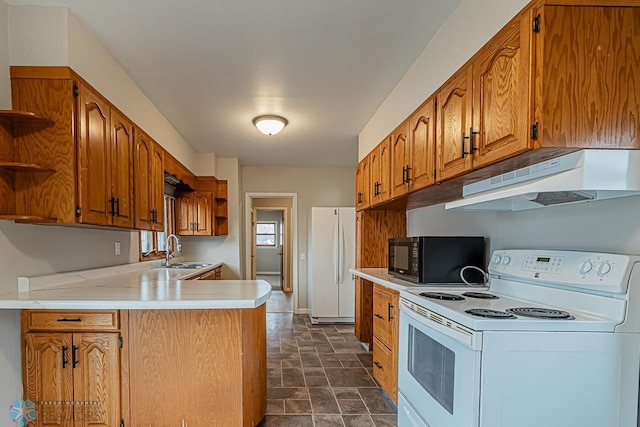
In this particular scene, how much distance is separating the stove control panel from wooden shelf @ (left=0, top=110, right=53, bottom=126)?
2.64 metres

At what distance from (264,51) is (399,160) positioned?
1.25 m

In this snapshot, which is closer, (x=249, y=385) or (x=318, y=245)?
(x=249, y=385)

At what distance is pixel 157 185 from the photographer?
3.36 meters

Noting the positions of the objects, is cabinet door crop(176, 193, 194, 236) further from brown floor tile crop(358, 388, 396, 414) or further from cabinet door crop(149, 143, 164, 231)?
brown floor tile crop(358, 388, 396, 414)

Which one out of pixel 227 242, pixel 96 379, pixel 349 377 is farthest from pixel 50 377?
pixel 227 242

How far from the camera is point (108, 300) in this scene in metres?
1.80

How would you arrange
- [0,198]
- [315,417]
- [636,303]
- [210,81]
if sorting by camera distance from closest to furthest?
[636,303], [0,198], [315,417], [210,81]

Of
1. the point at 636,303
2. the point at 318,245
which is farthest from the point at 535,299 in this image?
the point at 318,245

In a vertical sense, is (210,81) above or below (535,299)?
above

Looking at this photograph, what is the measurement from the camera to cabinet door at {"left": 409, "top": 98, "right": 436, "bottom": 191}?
206cm

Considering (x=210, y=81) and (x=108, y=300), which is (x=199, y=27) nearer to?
(x=210, y=81)


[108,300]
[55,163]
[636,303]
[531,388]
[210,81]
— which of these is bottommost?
[531,388]

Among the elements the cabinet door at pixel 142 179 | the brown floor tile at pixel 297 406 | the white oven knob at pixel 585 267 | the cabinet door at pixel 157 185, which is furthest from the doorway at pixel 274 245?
the white oven knob at pixel 585 267

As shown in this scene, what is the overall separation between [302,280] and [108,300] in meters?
4.44
